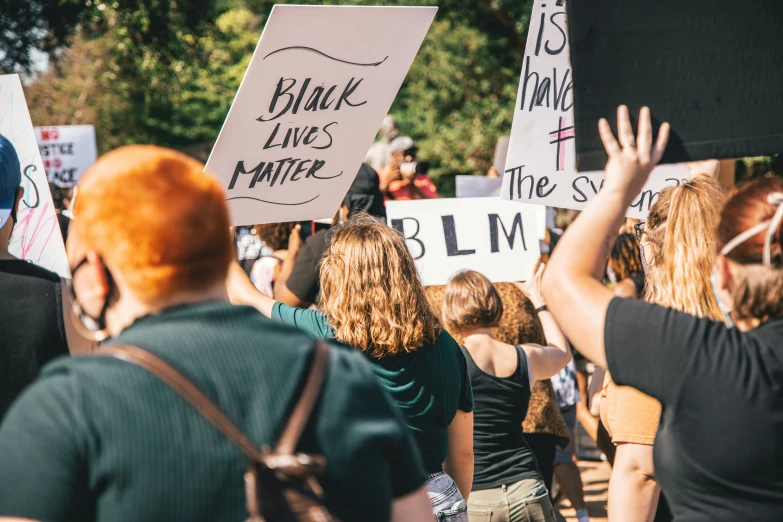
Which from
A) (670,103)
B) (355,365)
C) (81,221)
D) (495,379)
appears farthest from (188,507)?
(495,379)

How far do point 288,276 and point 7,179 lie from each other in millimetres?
2331

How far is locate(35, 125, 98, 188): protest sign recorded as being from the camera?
9750mm

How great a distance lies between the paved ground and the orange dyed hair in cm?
498

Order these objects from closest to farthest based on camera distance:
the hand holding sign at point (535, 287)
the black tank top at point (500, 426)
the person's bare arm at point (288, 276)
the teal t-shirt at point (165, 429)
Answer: the teal t-shirt at point (165, 429) → the black tank top at point (500, 426) → the hand holding sign at point (535, 287) → the person's bare arm at point (288, 276)

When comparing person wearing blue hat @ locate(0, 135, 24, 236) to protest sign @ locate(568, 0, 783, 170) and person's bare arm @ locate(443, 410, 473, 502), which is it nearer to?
person's bare arm @ locate(443, 410, 473, 502)

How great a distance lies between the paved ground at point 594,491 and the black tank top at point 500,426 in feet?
8.49

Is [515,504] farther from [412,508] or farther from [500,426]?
[412,508]

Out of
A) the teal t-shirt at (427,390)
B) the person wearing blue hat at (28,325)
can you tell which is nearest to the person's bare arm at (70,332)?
the person wearing blue hat at (28,325)

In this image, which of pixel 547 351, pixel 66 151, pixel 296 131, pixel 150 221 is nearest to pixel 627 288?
pixel 547 351

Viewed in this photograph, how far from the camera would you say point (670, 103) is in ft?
6.32

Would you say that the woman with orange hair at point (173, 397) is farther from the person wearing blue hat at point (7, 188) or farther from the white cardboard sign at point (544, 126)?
the white cardboard sign at point (544, 126)

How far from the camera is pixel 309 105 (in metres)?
3.49

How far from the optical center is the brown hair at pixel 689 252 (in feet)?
8.46

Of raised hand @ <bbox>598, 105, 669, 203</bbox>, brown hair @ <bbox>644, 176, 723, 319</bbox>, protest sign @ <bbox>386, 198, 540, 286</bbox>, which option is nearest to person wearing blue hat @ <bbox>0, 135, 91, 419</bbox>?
raised hand @ <bbox>598, 105, 669, 203</bbox>
